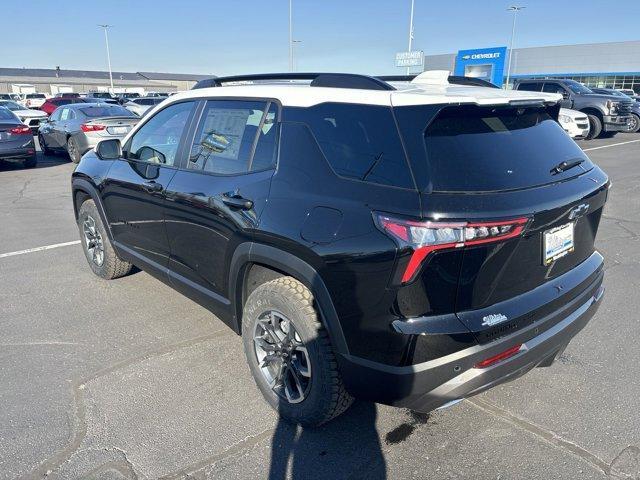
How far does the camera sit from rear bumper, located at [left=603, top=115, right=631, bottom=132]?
1753cm

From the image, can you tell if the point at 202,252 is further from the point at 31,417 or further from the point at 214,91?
the point at 31,417

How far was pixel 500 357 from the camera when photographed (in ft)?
7.71

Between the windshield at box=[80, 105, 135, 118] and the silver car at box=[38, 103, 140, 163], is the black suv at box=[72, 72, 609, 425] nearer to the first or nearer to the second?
the silver car at box=[38, 103, 140, 163]

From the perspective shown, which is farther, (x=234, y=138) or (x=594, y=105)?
(x=594, y=105)

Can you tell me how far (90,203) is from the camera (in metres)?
4.91

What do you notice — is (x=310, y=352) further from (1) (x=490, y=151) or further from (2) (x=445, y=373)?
(1) (x=490, y=151)

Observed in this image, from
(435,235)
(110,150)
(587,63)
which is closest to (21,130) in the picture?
(110,150)

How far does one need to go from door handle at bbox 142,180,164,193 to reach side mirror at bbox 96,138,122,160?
0.63 metres

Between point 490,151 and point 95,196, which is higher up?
point 490,151

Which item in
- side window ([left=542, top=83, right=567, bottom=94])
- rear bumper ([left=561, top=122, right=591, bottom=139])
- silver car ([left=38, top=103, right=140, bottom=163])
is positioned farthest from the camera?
side window ([left=542, top=83, right=567, bottom=94])

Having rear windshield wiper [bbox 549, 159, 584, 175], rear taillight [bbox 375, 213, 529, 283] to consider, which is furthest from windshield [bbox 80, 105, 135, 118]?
rear taillight [bbox 375, 213, 529, 283]

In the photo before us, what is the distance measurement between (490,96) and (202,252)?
6.55 feet

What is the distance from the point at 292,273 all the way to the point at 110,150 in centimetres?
253

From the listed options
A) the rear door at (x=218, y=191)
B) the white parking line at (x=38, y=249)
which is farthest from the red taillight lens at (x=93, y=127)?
the rear door at (x=218, y=191)
